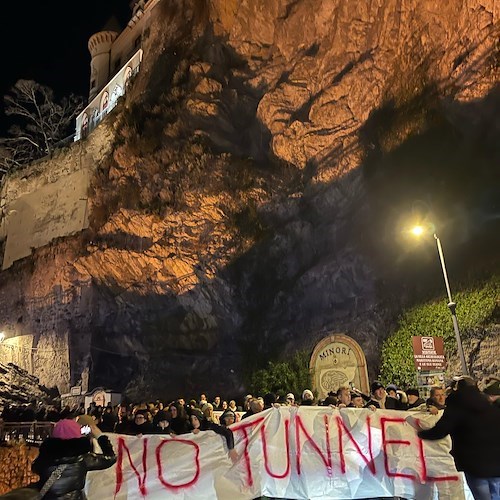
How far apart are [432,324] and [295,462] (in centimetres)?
1099

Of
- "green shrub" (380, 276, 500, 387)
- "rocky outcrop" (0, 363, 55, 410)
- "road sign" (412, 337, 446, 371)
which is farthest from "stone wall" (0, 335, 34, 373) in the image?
"road sign" (412, 337, 446, 371)

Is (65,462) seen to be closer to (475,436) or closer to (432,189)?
(475,436)

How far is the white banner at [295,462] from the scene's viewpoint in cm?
652

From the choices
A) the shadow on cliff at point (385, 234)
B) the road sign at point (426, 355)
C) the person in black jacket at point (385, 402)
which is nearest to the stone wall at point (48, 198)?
the shadow on cliff at point (385, 234)

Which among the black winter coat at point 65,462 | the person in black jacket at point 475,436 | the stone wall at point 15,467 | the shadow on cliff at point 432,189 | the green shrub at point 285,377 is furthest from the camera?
the green shrub at point 285,377

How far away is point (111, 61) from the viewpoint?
152 ft

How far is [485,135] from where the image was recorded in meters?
17.4

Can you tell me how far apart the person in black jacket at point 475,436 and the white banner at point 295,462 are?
1.87 metres

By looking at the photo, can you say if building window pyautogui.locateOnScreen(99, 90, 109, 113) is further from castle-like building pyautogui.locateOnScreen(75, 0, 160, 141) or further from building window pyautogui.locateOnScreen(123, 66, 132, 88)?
building window pyautogui.locateOnScreen(123, 66, 132, 88)

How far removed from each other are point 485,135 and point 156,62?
1964 centimetres

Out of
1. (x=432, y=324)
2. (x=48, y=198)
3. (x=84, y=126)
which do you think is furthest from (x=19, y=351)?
(x=432, y=324)

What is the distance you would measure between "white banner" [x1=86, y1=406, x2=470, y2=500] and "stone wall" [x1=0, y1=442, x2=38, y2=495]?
4689 millimetres

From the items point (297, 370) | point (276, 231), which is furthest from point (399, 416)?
point (276, 231)

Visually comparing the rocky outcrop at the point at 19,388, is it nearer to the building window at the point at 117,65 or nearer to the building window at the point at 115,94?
the building window at the point at 115,94
